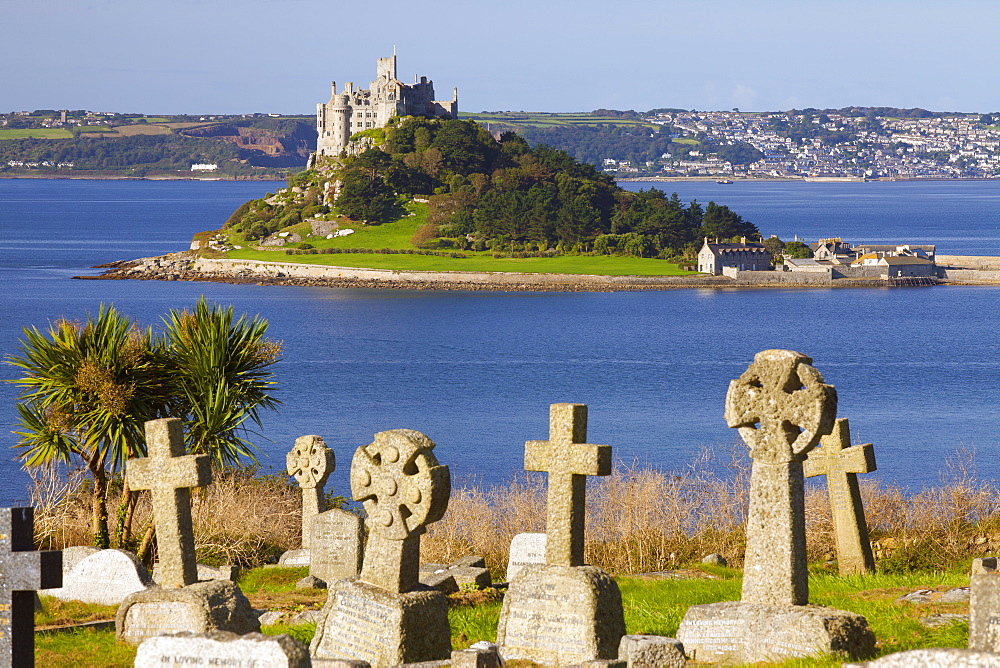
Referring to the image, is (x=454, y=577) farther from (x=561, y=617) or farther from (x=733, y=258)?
(x=733, y=258)

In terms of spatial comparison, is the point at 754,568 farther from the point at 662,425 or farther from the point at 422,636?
the point at 662,425

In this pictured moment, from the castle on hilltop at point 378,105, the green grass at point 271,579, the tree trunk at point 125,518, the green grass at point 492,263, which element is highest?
the castle on hilltop at point 378,105

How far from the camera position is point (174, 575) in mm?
11000

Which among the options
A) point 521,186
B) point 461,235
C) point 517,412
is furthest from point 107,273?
point 517,412

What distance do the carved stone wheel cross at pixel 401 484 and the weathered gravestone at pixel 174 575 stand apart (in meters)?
1.38

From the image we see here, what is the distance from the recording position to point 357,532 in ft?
44.7

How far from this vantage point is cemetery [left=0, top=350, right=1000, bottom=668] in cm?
747

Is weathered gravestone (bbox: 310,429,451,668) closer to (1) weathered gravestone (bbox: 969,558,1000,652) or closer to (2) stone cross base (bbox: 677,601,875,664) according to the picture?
(2) stone cross base (bbox: 677,601,875,664)

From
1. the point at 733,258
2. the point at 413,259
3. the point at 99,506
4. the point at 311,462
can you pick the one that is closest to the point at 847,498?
the point at 311,462

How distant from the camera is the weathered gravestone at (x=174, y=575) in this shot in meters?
10.4

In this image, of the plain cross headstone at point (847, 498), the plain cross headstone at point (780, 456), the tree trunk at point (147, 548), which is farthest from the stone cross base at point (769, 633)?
the tree trunk at point (147, 548)

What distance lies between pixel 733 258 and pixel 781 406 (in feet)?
367

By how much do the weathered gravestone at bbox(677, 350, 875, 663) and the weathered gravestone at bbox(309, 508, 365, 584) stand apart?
497 centimetres

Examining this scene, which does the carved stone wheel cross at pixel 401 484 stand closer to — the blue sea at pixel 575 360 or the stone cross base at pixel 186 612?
the stone cross base at pixel 186 612
